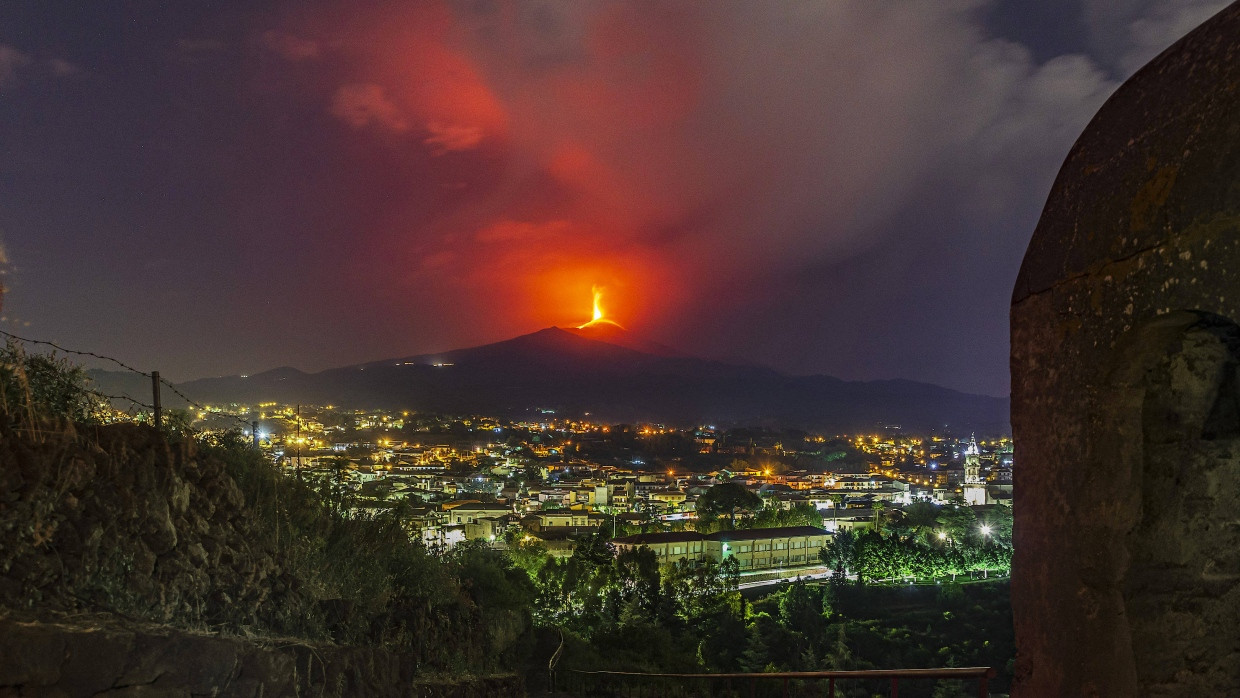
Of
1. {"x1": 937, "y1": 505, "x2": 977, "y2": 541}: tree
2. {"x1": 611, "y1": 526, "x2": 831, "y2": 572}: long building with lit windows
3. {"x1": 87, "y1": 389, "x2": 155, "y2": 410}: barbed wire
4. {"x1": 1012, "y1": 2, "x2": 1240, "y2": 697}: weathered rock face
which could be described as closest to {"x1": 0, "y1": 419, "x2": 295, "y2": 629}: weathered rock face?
{"x1": 87, "y1": 389, "x2": 155, "y2": 410}: barbed wire

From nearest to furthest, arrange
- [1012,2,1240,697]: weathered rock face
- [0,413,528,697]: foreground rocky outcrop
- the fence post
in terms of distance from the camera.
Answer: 1. [1012,2,1240,697]: weathered rock face
2. [0,413,528,697]: foreground rocky outcrop
3. the fence post

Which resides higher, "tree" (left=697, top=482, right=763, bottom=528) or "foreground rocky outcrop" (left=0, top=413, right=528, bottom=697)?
"foreground rocky outcrop" (left=0, top=413, right=528, bottom=697)

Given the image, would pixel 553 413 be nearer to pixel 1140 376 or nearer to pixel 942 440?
pixel 942 440

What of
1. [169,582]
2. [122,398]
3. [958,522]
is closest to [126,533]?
[169,582]

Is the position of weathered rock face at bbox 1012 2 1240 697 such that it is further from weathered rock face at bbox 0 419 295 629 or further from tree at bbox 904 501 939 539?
tree at bbox 904 501 939 539

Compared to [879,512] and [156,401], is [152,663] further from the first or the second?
Answer: [879,512]

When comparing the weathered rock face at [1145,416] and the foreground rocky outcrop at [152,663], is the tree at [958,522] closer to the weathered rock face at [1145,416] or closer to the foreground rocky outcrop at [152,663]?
the foreground rocky outcrop at [152,663]

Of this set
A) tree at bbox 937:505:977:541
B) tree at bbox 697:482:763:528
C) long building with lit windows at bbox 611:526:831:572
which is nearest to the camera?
long building with lit windows at bbox 611:526:831:572
